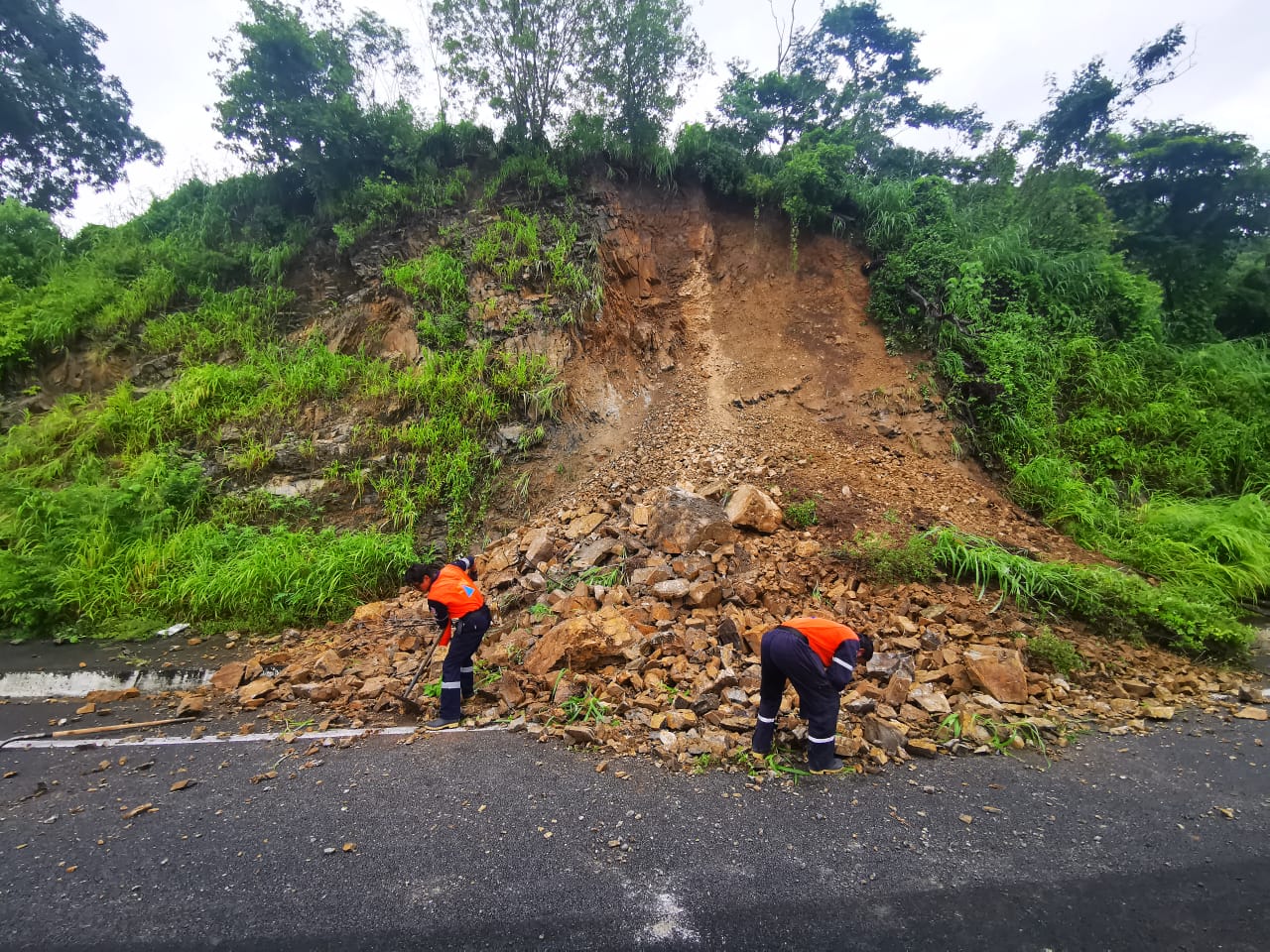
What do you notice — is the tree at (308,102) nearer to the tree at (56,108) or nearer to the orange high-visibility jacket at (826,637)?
the tree at (56,108)

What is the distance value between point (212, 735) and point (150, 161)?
14.7m

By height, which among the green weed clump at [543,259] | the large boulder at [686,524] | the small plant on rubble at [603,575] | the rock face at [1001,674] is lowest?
the rock face at [1001,674]

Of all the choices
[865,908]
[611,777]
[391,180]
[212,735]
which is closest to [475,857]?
[611,777]

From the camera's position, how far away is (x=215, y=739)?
13.7ft

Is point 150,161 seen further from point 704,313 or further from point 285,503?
point 704,313

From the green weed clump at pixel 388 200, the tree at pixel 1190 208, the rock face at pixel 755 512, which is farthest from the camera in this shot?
the green weed clump at pixel 388 200

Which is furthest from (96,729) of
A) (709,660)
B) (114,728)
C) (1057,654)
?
(1057,654)

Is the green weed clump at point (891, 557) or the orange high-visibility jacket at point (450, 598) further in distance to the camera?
the green weed clump at point (891, 557)

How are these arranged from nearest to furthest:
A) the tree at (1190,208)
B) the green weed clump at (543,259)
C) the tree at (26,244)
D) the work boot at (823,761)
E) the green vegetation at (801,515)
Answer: the work boot at (823,761) < the green vegetation at (801,515) < the green weed clump at (543,259) < the tree at (1190,208) < the tree at (26,244)

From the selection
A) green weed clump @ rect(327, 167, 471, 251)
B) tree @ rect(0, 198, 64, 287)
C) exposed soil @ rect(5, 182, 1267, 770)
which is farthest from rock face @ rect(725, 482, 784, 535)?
tree @ rect(0, 198, 64, 287)

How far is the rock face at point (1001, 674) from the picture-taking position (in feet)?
12.7

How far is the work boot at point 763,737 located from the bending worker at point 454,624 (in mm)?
2224

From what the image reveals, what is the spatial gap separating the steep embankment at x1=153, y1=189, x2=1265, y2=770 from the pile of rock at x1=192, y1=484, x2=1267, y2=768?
19mm

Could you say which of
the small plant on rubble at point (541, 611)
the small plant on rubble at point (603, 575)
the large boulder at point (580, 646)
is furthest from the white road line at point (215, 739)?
the small plant on rubble at point (603, 575)
